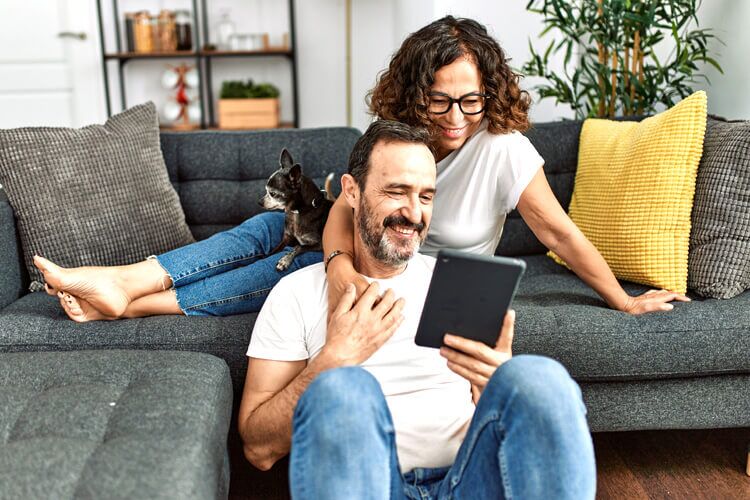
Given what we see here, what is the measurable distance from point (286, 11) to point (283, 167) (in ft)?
10.1

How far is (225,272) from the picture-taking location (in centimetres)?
203

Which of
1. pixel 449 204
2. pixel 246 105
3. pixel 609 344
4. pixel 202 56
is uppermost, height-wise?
pixel 202 56

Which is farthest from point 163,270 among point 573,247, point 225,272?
point 573,247

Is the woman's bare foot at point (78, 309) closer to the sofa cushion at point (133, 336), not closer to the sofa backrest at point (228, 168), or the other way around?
the sofa cushion at point (133, 336)

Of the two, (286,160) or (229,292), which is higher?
(286,160)

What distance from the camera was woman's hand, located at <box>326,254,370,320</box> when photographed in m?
1.49

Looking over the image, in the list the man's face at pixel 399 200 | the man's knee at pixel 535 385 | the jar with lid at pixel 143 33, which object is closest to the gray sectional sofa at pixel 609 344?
the man's face at pixel 399 200

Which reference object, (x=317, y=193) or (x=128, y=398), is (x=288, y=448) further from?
(x=317, y=193)

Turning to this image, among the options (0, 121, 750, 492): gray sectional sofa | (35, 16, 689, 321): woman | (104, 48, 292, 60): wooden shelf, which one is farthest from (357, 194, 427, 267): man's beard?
(104, 48, 292, 60): wooden shelf

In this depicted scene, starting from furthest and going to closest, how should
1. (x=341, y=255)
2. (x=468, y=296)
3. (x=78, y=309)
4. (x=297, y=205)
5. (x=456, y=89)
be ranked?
(x=297, y=205), (x=78, y=309), (x=456, y=89), (x=341, y=255), (x=468, y=296)

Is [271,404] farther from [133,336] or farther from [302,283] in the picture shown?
[133,336]

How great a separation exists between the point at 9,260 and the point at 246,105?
280 centimetres

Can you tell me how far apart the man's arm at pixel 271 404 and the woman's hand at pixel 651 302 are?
906mm

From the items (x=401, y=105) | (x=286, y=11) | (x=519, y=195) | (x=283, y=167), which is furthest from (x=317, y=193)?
(x=286, y=11)
